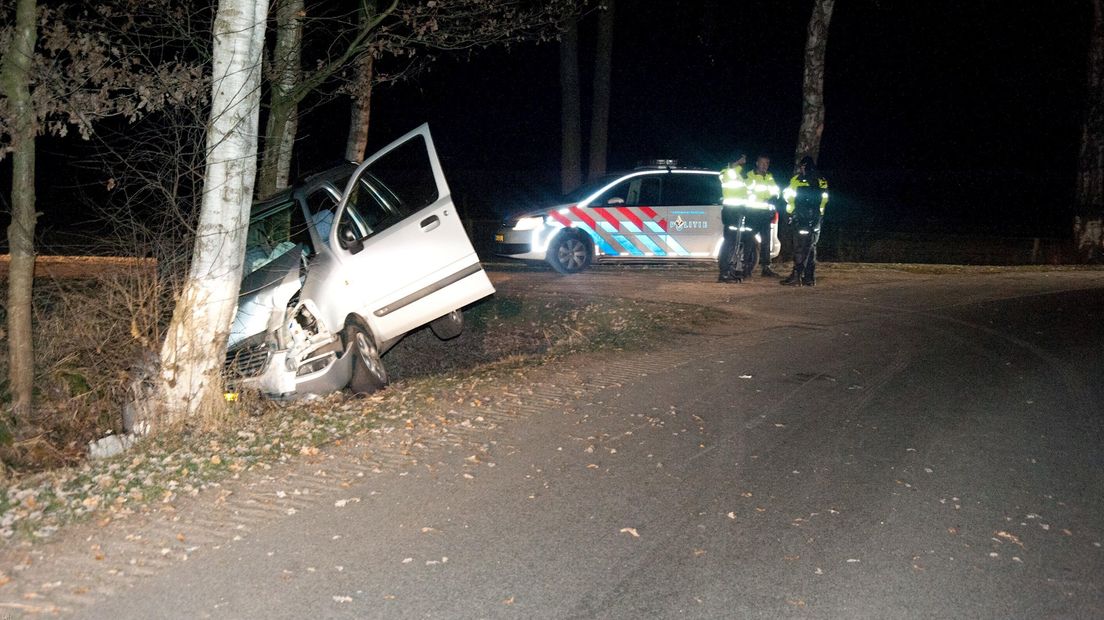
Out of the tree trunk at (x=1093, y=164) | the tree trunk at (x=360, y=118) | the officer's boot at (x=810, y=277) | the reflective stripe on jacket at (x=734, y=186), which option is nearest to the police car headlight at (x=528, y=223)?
the tree trunk at (x=360, y=118)

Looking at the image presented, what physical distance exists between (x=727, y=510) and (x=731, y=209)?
946 centimetres

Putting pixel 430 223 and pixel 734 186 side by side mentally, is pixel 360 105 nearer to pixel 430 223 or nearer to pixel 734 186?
pixel 734 186

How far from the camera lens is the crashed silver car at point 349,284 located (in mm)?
8336

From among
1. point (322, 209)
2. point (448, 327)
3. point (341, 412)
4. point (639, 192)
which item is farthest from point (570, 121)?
point (341, 412)

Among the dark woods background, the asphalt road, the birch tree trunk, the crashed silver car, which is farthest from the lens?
the dark woods background

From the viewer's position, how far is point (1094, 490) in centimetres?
585

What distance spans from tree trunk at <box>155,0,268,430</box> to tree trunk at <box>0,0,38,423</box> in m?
1.41

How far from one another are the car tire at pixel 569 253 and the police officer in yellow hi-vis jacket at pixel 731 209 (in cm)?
218

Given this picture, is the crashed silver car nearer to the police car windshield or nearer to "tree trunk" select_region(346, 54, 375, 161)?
"tree trunk" select_region(346, 54, 375, 161)

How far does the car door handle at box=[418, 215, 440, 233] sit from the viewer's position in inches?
335

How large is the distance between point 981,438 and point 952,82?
1567 inches

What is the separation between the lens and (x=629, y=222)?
Result: 15805 mm

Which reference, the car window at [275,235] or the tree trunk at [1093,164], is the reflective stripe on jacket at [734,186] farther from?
the tree trunk at [1093,164]

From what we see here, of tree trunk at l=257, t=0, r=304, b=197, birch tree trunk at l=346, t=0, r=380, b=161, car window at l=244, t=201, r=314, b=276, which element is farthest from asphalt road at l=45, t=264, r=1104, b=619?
birch tree trunk at l=346, t=0, r=380, b=161
